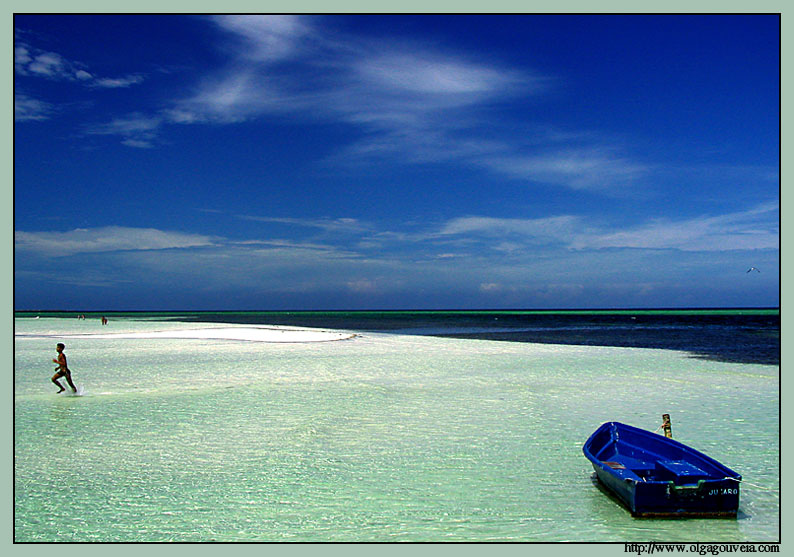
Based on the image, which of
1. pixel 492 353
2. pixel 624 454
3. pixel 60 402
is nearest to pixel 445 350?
pixel 492 353

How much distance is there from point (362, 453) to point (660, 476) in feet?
16.7

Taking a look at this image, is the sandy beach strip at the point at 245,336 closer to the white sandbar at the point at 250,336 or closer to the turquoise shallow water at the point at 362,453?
the white sandbar at the point at 250,336

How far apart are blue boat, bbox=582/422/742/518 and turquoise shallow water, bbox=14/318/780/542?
20 centimetres

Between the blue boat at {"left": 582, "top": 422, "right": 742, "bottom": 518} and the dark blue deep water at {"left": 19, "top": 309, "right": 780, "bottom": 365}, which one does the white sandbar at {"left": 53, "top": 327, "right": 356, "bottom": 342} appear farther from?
the blue boat at {"left": 582, "top": 422, "right": 742, "bottom": 518}

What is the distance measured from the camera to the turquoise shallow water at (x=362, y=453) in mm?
8023

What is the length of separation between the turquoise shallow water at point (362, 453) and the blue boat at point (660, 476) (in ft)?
0.66

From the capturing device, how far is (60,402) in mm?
17188

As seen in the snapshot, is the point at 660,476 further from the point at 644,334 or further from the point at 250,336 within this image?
the point at 644,334

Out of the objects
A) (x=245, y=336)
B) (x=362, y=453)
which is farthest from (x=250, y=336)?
(x=362, y=453)

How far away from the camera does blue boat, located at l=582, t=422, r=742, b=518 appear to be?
Result: 7832 millimetres

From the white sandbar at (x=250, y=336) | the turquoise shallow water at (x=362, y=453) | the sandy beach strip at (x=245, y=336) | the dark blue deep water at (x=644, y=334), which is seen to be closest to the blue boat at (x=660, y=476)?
the turquoise shallow water at (x=362, y=453)

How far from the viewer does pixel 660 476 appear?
8.99 m

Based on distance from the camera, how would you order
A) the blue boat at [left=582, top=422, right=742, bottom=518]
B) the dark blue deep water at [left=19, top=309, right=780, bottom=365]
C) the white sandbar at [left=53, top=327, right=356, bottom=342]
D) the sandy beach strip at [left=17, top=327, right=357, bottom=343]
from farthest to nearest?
the white sandbar at [left=53, top=327, right=356, bottom=342] → the sandy beach strip at [left=17, top=327, right=357, bottom=343] → the dark blue deep water at [left=19, top=309, right=780, bottom=365] → the blue boat at [left=582, top=422, right=742, bottom=518]

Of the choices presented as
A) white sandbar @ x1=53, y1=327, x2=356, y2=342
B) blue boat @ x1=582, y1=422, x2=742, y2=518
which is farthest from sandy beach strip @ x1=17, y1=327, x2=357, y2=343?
blue boat @ x1=582, y1=422, x2=742, y2=518
